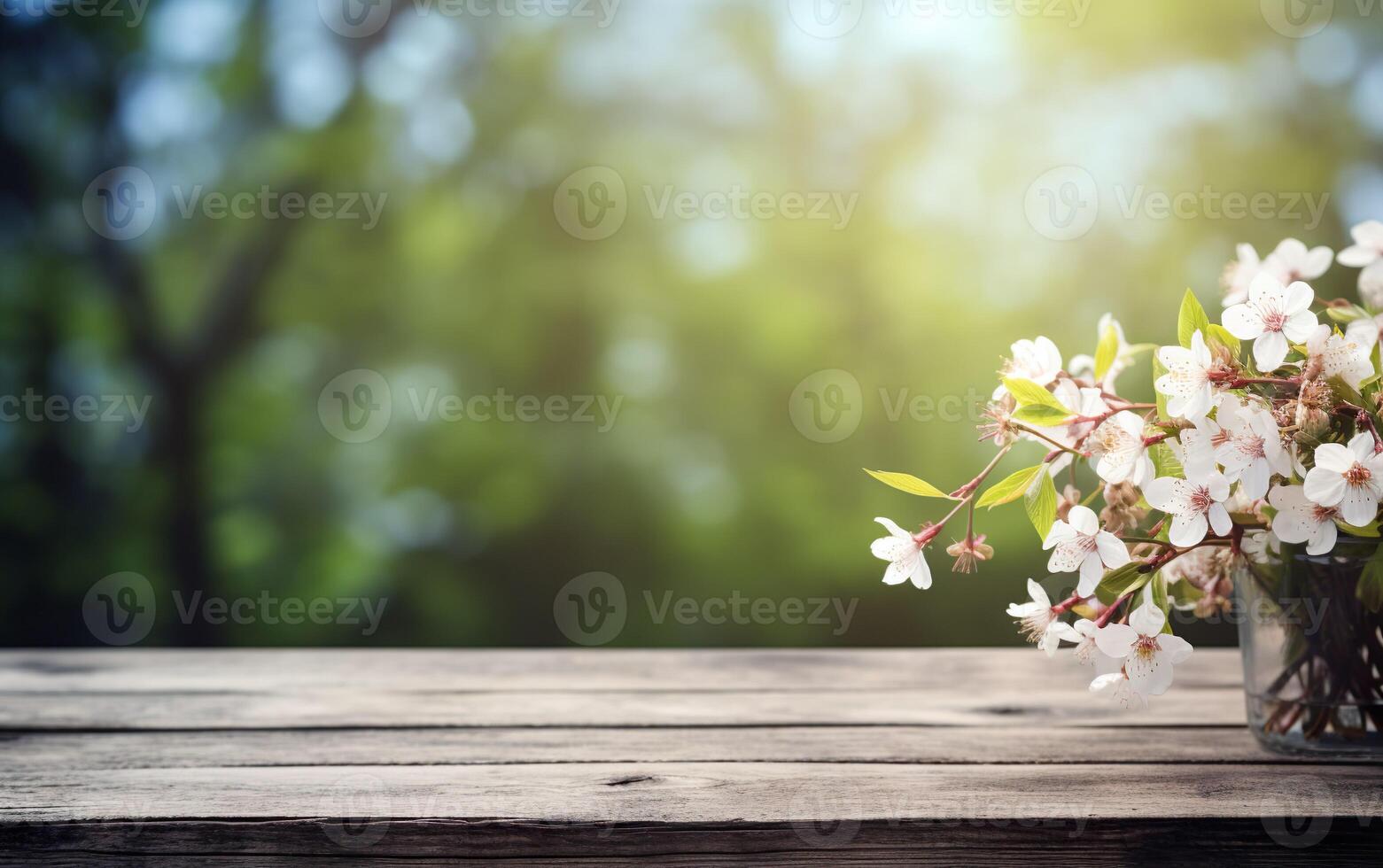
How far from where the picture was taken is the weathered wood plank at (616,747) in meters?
0.74

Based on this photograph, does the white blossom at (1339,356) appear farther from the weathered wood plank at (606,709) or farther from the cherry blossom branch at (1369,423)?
the weathered wood plank at (606,709)

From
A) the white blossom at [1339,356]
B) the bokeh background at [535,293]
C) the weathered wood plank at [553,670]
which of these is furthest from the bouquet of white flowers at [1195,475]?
the bokeh background at [535,293]

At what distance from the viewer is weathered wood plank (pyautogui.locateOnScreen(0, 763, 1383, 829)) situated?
2.03 feet

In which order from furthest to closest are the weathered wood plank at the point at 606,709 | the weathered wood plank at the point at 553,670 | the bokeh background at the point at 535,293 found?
the bokeh background at the point at 535,293, the weathered wood plank at the point at 553,670, the weathered wood plank at the point at 606,709

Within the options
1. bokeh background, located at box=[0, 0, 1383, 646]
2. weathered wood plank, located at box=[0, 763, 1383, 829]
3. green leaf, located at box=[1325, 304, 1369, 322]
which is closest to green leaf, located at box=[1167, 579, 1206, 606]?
weathered wood plank, located at box=[0, 763, 1383, 829]

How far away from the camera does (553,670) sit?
3.53 feet

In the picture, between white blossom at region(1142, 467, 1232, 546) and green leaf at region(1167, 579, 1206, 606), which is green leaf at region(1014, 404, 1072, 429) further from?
green leaf at region(1167, 579, 1206, 606)

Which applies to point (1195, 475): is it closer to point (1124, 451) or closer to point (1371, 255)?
point (1124, 451)

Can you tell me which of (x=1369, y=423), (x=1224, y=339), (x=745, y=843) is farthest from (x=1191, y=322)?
(x=745, y=843)

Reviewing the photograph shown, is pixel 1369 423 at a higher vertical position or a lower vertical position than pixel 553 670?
higher

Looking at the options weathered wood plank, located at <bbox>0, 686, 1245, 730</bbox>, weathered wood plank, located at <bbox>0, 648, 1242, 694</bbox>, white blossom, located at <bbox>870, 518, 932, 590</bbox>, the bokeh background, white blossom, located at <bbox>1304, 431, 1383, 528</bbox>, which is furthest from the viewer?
the bokeh background

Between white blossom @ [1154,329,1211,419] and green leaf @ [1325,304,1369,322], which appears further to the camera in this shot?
green leaf @ [1325,304,1369,322]

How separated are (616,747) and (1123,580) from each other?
432 millimetres

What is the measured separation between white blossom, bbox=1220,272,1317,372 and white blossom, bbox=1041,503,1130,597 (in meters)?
0.15
